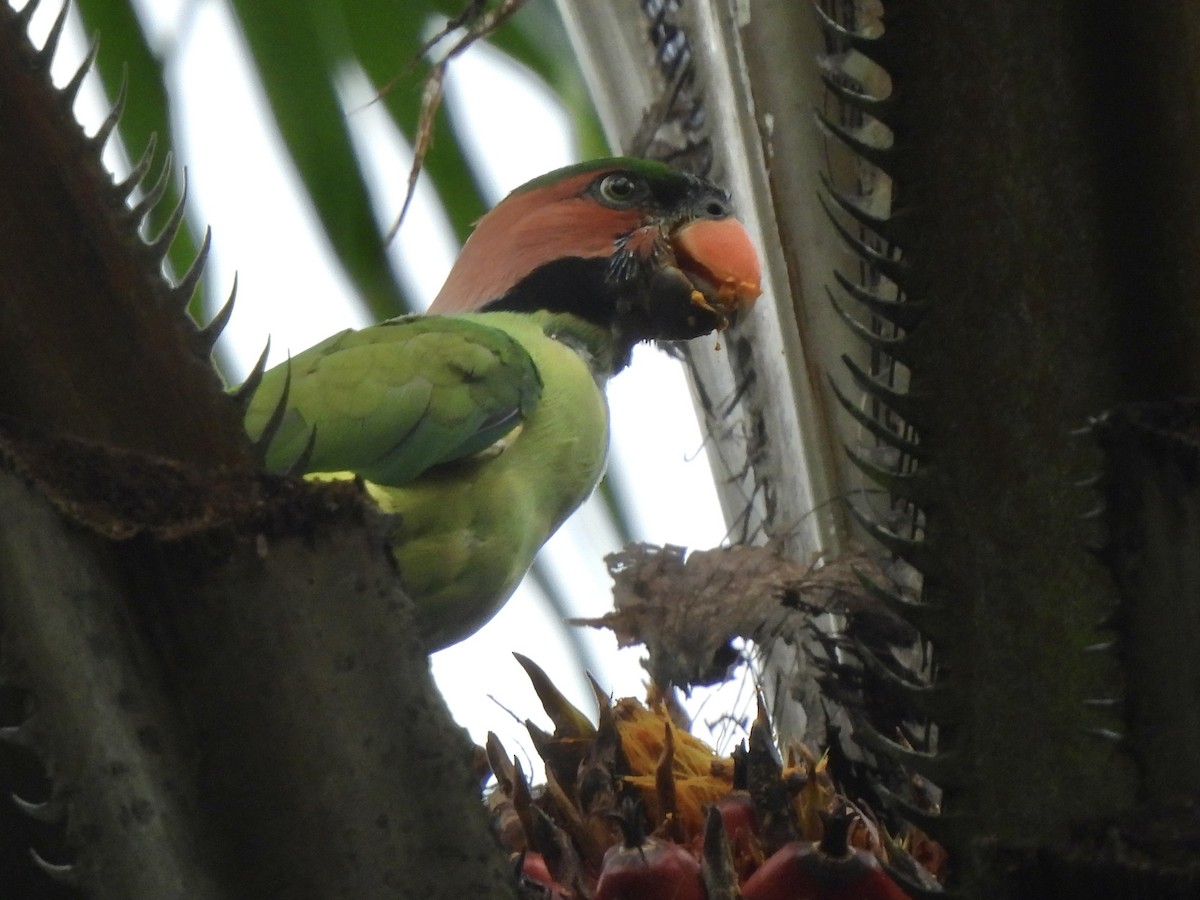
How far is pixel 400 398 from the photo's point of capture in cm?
201

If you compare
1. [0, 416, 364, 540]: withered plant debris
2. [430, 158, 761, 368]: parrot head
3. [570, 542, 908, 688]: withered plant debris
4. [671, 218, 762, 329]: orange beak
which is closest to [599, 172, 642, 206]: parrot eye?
[430, 158, 761, 368]: parrot head

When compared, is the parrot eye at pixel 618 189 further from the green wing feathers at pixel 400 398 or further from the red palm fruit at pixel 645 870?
the red palm fruit at pixel 645 870

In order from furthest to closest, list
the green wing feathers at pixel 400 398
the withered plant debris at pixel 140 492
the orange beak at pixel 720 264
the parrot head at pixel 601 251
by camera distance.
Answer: the parrot head at pixel 601 251 < the orange beak at pixel 720 264 < the green wing feathers at pixel 400 398 < the withered plant debris at pixel 140 492

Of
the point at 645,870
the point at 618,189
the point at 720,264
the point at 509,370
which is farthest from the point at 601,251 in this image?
the point at 645,870

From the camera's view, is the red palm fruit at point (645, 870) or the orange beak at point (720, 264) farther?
the orange beak at point (720, 264)

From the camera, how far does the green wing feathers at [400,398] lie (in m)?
1.94

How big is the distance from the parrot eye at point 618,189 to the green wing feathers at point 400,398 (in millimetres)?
454

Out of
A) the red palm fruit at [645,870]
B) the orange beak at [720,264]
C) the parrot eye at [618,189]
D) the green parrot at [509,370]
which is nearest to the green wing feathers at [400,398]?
the green parrot at [509,370]

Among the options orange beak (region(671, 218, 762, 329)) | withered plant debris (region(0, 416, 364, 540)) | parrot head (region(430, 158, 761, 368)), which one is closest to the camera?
withered plant debris (region(0, 416, 364, 540))

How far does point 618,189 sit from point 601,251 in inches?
4.3

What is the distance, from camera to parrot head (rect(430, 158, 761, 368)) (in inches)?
97.9

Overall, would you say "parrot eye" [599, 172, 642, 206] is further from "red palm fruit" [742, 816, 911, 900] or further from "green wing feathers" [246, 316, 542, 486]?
"red palm fruit" [742, 816, 911, 900]

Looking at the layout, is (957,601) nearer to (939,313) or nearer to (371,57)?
(939,313)

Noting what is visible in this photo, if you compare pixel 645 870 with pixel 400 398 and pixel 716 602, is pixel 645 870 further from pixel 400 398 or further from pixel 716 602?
pixel 400 398
